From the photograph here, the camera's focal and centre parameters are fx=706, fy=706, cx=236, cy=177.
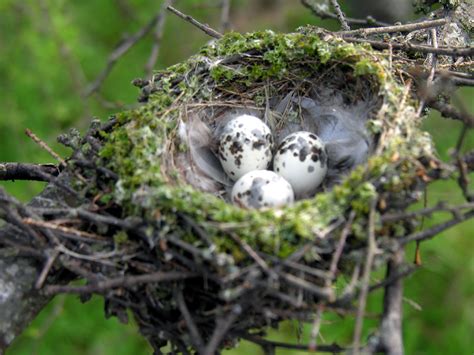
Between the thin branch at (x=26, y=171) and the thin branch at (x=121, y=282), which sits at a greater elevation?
the thin branch at (x=26, y=171)

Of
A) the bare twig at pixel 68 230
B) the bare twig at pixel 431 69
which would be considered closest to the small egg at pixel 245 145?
the bare twig at pixel 431 69

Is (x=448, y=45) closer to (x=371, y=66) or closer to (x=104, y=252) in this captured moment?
(x=371, y=66)

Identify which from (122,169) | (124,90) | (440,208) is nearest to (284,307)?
(440,208)

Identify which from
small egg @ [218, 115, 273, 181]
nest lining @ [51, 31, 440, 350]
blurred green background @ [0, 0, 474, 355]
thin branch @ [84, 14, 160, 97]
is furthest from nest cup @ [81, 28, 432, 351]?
blurred green background @ [0, 0, 474, 355]

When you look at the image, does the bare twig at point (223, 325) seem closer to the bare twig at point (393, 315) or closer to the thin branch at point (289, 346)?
the thin branch at point (289, 346)

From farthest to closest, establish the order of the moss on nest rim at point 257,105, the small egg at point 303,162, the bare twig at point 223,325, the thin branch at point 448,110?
the small egg at point 303,162 < the thin branch at point 448,110 < the moss on nest rim at point 257,105 < the bare twig at point 223,325

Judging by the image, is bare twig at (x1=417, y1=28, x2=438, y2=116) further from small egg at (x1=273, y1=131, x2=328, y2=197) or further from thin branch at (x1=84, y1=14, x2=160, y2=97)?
thin branch at (x1=84, y1=14, x2=160, y2=97)
